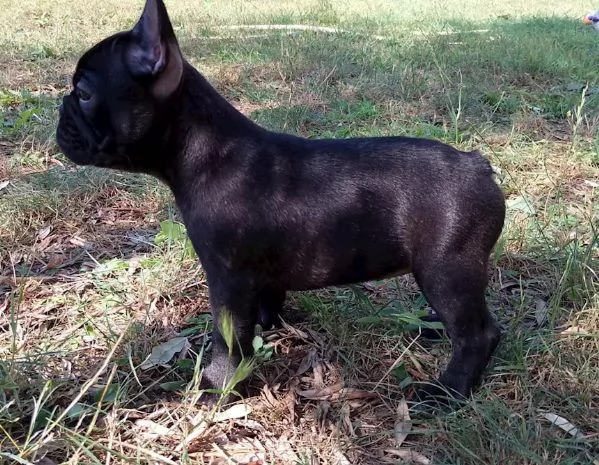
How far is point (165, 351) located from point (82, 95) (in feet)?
3.88

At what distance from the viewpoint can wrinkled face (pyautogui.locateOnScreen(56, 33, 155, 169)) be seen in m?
2.37

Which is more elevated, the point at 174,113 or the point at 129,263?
the point at 174,113

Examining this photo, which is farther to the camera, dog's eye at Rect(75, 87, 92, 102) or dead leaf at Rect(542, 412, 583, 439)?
dog's eye at Rect(75, 87, 92, 102)

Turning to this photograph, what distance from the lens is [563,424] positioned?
2357 mm

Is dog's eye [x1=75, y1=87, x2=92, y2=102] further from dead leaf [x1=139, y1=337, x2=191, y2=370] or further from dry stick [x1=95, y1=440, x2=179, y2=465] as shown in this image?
dry stick [x1=95, y1=440, x2=179, y2=465]

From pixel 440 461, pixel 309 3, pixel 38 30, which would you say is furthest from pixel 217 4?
pixel 440 461

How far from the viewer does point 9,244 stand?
3725 mm

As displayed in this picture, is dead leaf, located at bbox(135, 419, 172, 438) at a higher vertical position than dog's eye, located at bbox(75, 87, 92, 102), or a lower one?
lower

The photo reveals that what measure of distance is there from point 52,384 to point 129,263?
4.14ft

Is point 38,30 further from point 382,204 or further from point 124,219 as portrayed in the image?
point 382,204

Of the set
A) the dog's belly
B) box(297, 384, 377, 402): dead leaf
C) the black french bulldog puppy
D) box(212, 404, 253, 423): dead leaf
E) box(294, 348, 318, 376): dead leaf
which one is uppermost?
the black french bulldog puppy

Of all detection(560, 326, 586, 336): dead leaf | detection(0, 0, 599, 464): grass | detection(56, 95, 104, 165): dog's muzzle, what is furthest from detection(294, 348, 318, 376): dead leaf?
detection(56, 95, 104, 165): dog's muzzle

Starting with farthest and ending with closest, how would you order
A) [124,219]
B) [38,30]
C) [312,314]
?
1. [38,30]
2. [124,219]
3. [312,314]

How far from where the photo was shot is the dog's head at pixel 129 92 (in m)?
2.31
